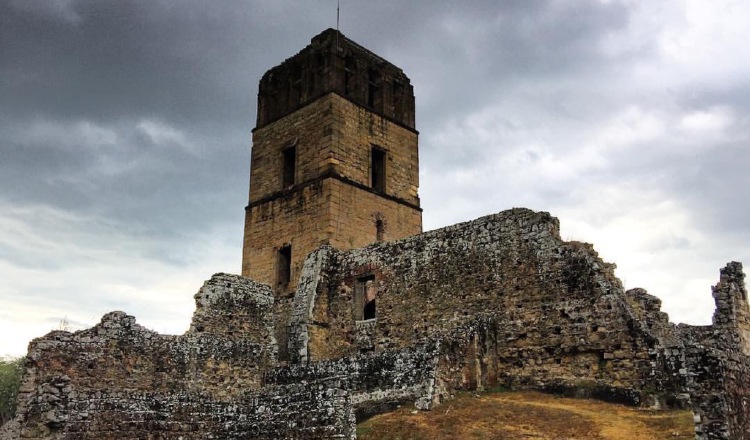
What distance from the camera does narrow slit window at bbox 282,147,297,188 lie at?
2480 cm

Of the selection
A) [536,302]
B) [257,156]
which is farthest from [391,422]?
[257,156]

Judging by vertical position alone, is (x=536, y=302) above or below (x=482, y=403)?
above

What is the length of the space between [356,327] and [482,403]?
248 inches

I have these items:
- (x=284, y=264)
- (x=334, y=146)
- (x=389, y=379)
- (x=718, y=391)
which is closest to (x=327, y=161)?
(x=334, y=146)

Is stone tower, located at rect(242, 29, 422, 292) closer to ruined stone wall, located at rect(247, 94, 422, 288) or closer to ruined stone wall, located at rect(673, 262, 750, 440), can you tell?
ruined stone wall, located at rect(247, 94, 422, 288)

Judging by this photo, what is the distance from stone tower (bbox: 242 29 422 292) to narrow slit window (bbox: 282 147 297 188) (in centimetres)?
4

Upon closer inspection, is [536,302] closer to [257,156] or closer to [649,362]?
[649,362]

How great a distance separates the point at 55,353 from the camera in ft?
46.1

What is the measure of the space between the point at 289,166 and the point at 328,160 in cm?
270

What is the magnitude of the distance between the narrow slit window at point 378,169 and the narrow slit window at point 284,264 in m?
3.78

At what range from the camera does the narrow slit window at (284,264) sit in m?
23.3

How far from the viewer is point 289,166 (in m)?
25.2

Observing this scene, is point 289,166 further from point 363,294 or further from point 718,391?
point 718,391

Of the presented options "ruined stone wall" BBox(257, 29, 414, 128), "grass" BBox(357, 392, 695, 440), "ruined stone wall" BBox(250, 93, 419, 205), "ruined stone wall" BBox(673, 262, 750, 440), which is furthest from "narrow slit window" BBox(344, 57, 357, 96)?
"ruined stone wall" BBox(673, 262, 750, 440)
